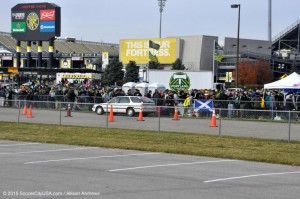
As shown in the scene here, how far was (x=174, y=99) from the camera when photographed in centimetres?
3238

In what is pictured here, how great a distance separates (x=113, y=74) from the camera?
86500 millimetres

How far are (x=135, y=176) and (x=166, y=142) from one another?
728cm

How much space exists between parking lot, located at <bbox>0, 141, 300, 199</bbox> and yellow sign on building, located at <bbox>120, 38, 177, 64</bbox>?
83790mm

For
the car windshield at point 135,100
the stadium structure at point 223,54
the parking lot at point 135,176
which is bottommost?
the parking lot at point 135,176

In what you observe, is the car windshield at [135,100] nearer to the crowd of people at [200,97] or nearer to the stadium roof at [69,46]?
the crowd of people at [200,97]

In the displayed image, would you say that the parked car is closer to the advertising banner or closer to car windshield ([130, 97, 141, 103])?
car windshield ([130, 97, 141, 103])

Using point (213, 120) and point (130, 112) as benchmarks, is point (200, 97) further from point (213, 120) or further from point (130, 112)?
point (213, 120)

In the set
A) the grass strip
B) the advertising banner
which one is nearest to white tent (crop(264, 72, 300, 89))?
the grass strip

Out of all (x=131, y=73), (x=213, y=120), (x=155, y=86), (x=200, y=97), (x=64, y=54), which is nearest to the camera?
(x=213, y=120)

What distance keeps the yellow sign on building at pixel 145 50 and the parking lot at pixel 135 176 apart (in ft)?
275

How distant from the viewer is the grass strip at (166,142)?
14.7 metres

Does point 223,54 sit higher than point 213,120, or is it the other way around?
point 223,54

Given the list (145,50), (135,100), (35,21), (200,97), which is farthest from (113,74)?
(135,100)

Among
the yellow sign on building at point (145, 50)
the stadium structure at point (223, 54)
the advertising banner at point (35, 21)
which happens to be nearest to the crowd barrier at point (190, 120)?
the advertising banner at point (35, 21)
